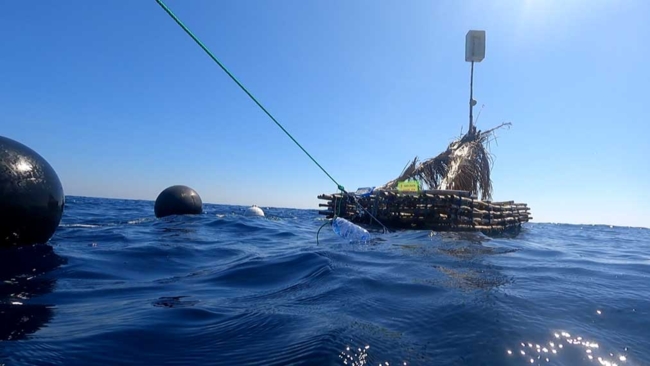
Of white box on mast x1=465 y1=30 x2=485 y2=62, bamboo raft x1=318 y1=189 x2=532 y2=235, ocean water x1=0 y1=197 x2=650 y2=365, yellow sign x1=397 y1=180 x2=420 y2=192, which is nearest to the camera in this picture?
ocean water x1=0 y1=197 x2=650 y2=365

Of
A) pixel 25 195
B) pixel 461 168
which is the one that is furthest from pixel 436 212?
pixel 25 195

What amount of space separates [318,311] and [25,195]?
630 cm

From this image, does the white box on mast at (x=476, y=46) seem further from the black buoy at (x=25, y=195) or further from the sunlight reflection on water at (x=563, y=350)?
the black buoy at (x=25, y=195)

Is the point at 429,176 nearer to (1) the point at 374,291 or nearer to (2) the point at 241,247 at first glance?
(2) the point at 241,247

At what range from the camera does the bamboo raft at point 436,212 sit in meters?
14.5

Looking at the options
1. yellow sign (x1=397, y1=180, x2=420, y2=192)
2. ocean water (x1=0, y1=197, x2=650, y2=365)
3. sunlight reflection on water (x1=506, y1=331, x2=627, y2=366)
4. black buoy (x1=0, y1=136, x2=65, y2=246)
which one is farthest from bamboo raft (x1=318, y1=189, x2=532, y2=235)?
sunlight reflection on water (x1=506, y1=331, x2=627, y2=366)

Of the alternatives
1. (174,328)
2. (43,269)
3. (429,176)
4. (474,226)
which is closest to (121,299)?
(174,328)

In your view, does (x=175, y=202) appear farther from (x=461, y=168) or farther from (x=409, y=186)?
(x=461, y=168)

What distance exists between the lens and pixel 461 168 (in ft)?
65.4

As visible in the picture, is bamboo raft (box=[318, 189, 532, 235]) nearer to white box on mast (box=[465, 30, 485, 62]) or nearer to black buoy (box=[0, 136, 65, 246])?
white box on mast (box=[465, 30, 485, 62])

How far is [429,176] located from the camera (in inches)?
861

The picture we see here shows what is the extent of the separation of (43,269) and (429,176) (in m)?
19.7

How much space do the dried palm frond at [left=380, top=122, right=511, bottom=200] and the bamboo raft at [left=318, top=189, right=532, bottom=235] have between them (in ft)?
8.18

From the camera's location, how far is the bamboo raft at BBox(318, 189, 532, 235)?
14.5 m
